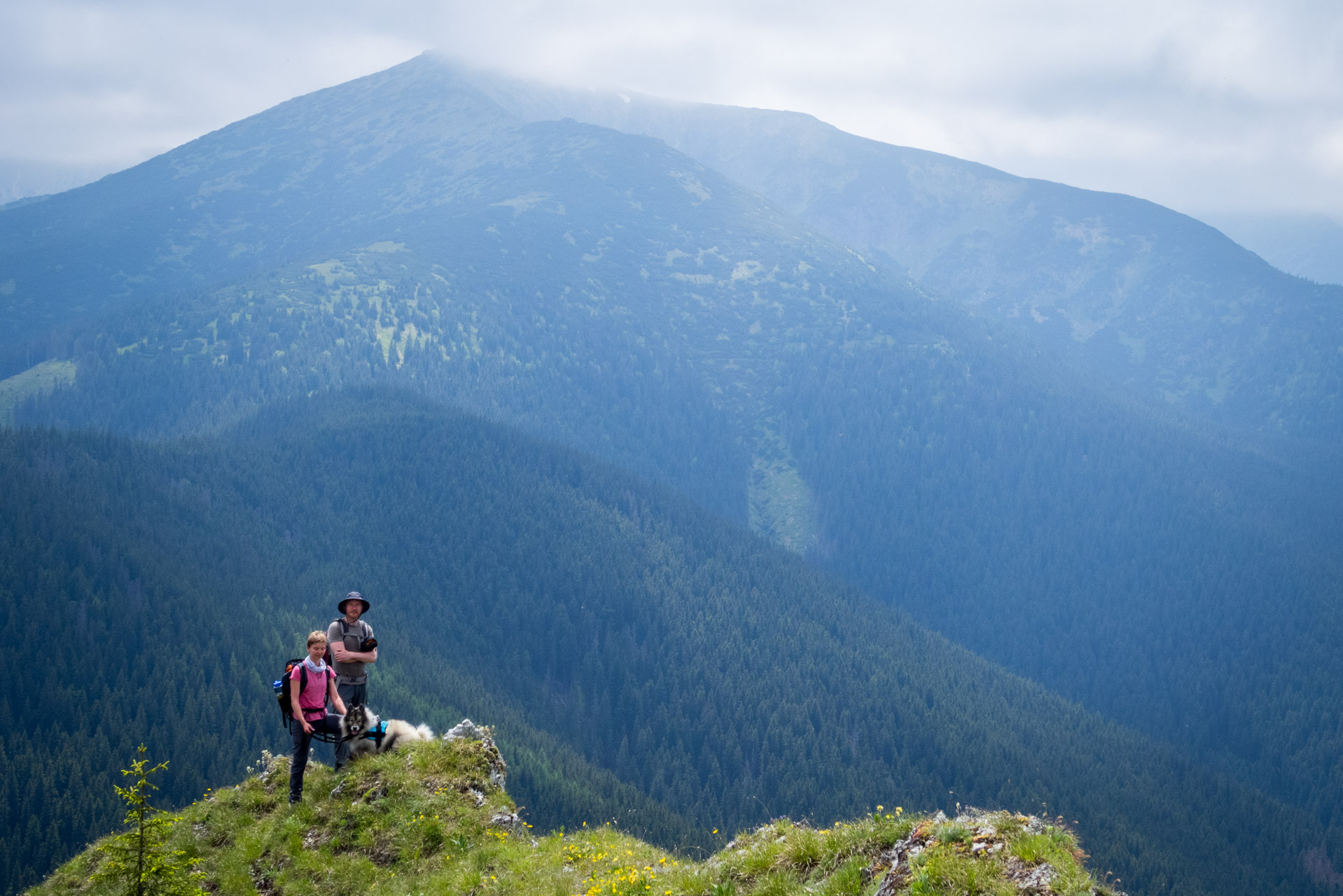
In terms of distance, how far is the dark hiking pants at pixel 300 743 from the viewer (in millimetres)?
19703

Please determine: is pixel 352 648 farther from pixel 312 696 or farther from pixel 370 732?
pixel 370 732

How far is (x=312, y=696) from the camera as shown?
1955cm

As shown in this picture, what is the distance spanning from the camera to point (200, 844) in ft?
67.6

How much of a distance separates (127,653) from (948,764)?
135447 mm

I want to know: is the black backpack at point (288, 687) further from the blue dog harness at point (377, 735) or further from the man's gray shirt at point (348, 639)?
the blue dog harness at point (377, 735)

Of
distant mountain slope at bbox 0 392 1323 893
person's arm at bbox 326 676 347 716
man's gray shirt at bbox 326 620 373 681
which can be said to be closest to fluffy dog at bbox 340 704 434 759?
person's arm at bbox 326 676 347 716

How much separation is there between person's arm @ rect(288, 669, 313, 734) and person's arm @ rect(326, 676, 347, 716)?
72cm

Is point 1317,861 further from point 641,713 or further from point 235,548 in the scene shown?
point 235,548

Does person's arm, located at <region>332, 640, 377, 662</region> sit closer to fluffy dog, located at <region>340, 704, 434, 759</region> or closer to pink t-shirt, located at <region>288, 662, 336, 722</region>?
pink t-shirt, located at <region>288, 662, 336, 722</region>

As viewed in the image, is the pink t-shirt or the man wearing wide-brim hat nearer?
the pink t-shirt

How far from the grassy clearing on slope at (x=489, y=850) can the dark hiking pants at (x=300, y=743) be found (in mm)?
362

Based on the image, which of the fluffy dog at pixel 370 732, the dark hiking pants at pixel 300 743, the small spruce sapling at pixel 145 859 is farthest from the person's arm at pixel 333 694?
the small spruce sapling at pixel 145 859

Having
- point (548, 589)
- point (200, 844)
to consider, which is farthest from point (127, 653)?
point (200, 844)

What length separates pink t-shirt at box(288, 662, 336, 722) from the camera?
19344mm
